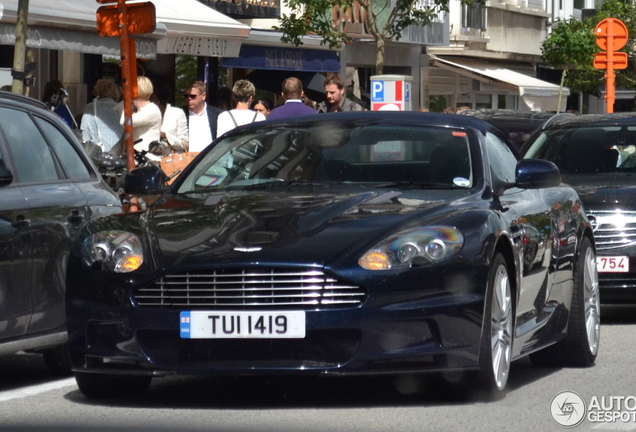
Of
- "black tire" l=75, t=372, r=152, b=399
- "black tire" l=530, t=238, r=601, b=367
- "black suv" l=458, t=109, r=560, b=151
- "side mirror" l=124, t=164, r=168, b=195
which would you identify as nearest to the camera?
"black tire" l=75, t=372, r=152, b=399

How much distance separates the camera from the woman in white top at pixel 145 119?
49.5ft

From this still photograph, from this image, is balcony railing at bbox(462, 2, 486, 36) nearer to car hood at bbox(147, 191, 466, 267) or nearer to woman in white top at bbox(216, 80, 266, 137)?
woman in white top at bbox(216, 80, 266, 137)

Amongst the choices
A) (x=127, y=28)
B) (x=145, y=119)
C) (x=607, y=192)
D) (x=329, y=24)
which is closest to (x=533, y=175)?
(x=607, y=192)

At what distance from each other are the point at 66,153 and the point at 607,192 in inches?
183

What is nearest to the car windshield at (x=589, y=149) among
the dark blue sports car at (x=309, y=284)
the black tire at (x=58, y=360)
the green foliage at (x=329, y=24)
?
the dark blue sports car at (x=309, y=284)

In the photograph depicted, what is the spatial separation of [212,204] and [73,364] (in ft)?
3.51

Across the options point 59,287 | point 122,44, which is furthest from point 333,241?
point 122,44

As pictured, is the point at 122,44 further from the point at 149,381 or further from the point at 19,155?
the point at 149,381

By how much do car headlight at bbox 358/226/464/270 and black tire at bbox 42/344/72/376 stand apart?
2.47m

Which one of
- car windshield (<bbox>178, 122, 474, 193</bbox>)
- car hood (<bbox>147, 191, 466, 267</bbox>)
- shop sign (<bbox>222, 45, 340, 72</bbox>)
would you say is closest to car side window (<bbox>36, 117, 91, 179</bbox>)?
car windshield (<bbox>178, 122, 474, 193</bbox>)

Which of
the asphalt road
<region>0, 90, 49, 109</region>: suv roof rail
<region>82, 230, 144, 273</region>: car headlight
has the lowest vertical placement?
the asphalt road

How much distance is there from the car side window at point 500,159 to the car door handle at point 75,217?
2.17m

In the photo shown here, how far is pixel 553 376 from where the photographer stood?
330 inches

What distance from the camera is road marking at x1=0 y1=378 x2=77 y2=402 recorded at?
7.66 m
